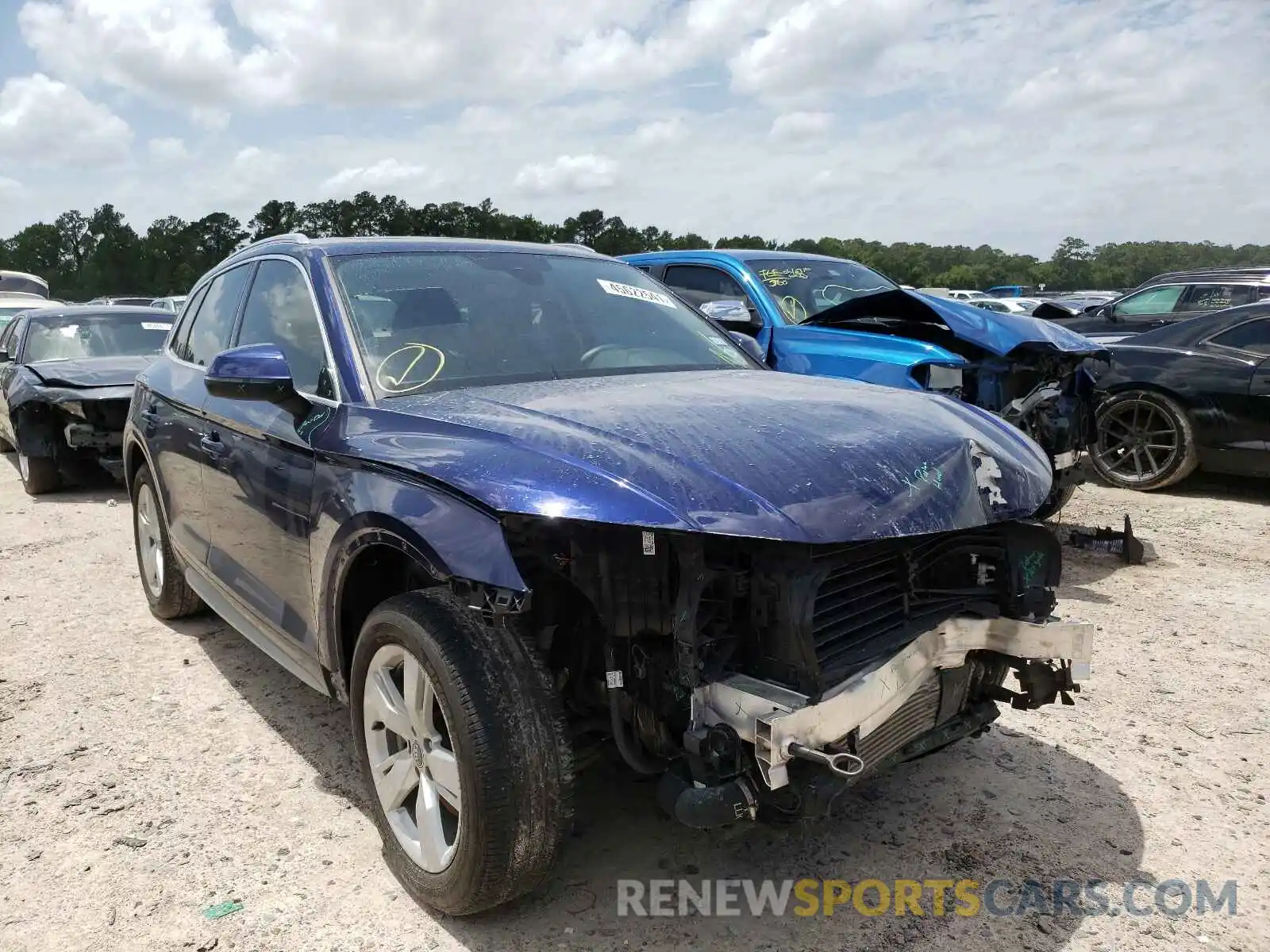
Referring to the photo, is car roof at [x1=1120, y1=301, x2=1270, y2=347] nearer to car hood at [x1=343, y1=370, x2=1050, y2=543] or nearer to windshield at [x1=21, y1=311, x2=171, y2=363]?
car hood at [x1=343, y1=370, x2=1050, y2=543]

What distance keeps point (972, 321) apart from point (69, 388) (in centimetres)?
730

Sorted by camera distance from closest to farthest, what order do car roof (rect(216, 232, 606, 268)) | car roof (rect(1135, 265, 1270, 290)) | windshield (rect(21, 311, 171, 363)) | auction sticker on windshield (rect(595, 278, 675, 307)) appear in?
car roof (rect(216, 232, 606, 268))
auction sticker on windshield (rect(595, 278, 675, 307))
windshield (rect(21, 311, 171, 363))
car roof (rect(1135, 265, 1270, 290))

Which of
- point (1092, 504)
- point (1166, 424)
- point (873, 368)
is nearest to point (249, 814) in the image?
point (873, 368)

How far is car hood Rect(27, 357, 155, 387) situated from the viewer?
8.27m

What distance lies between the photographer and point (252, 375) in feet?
9.42

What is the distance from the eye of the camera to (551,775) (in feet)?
7.38

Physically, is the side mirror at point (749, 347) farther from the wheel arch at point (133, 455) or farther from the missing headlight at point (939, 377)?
the wheel arch at point (133, 455)

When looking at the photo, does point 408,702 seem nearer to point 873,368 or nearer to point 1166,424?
point 873,368

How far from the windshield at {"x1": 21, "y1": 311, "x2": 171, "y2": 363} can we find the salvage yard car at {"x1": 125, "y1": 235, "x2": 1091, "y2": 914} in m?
7.05

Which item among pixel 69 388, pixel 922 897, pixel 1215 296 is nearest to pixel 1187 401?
pixel 1215 296

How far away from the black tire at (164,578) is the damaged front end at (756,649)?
290 cm

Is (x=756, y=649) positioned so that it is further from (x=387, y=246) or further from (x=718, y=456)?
(x=387, y=246)

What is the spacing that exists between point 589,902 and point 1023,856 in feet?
4.14

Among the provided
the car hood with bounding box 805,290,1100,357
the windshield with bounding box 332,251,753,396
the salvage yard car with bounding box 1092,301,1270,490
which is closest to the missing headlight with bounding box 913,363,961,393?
the car hood with bounding box 805,290,1100,357
